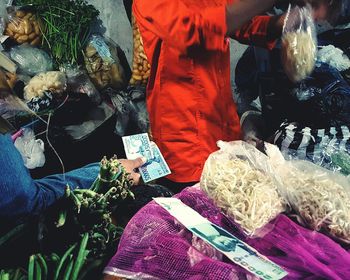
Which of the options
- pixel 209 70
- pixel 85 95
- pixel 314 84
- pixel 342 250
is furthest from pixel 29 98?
pixel 342 250

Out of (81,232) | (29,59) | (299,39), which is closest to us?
(81,232)

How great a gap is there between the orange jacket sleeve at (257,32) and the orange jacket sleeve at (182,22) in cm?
52

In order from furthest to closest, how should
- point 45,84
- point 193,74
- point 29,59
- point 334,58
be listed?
point 29,59
point 45,84
point 334,58
point 193,74

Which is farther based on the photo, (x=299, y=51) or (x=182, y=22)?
(x=299, y=51)

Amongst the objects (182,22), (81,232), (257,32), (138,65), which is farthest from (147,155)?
(138,65)

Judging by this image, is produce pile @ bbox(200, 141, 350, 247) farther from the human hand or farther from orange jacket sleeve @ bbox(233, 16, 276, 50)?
orange jacket sleeve @ bbox(233, 16, 276, 50)

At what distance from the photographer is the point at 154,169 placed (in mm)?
1848

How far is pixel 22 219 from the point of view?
1.38m

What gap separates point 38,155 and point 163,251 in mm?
1539

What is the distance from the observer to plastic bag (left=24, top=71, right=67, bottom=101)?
111 inches

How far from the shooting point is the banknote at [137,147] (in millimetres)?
1840

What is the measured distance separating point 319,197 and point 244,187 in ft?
0.66

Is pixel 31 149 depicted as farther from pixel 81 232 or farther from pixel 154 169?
pixel 81 232

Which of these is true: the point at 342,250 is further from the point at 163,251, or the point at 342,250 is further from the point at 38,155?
the point at 38,155
